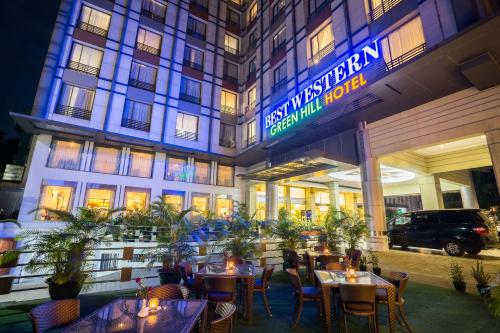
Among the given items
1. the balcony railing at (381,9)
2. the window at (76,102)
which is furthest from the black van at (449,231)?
the window at (76,102)

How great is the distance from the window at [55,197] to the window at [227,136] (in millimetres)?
11009

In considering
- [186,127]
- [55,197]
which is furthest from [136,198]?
[186,127]

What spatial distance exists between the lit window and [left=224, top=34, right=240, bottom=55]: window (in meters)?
18.0

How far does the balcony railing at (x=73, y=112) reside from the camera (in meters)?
14.2

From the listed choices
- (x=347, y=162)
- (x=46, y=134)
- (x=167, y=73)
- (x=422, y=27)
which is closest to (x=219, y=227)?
(x=347, y=162)

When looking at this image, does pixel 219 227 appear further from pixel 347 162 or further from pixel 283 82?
pixel 283 82

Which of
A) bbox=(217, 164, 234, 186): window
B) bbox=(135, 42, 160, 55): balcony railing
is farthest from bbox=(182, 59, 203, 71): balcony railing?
bbox=(217, 164, 234, 186): window

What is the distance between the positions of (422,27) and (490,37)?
363 centimetres

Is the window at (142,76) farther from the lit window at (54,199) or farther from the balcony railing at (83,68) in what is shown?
the lit window at (54,199)

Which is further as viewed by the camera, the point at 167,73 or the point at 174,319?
the point at 167,73

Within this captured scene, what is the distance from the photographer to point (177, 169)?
18.2 m

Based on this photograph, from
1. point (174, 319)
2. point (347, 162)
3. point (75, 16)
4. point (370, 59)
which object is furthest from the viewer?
point (75, 16)

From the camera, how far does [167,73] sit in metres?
18.4

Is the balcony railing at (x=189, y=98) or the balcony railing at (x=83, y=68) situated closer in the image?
the balcony railing at (x=83, y=68)
